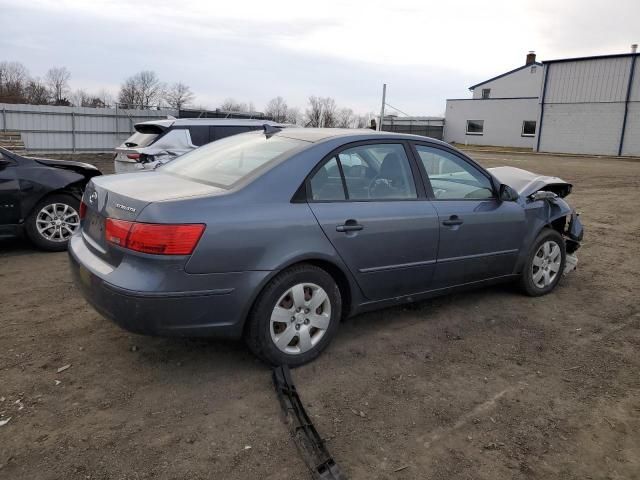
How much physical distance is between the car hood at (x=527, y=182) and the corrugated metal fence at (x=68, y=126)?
1778cm

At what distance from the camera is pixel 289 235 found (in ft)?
11.0

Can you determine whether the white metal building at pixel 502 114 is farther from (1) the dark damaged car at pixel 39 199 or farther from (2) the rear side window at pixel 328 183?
(2) the rear side window at pixel 328 183

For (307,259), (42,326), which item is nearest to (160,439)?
(307,259)

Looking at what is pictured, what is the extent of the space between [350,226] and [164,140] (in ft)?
20.4

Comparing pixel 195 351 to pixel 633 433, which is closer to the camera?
pixel 633 433

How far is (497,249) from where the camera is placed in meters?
4.67

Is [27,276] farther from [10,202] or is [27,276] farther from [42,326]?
[42,326]

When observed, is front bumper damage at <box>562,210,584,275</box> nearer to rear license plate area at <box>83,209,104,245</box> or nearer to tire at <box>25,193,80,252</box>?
rear license plate area at <box>83,209,104,245</box>

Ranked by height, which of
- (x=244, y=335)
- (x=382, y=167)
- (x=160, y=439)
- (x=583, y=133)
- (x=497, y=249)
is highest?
(x=583, y=133)

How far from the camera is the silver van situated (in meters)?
8.69

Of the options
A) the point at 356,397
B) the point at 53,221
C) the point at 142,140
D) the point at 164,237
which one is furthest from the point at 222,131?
the point at 356,397

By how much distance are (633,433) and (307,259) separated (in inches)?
83.7

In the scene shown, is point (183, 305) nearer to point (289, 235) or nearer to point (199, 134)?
point (289, 235)

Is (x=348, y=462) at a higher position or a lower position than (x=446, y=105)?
lower
